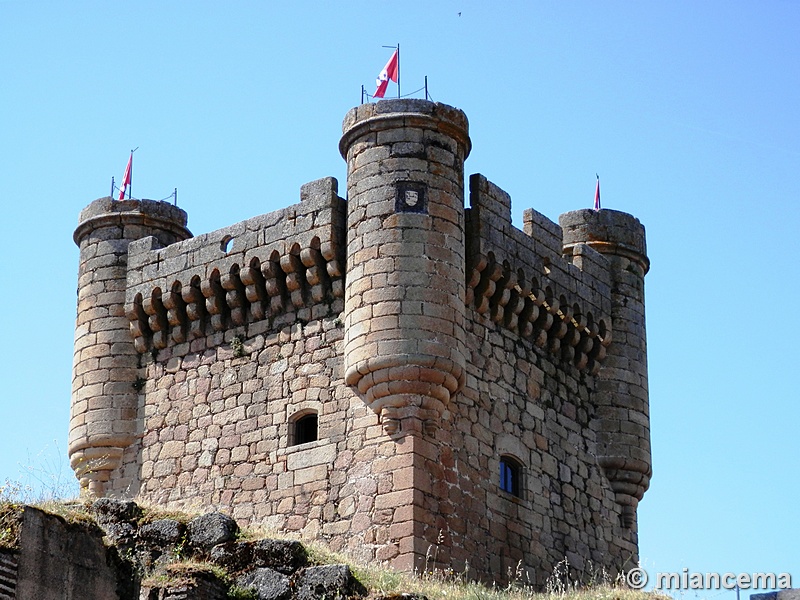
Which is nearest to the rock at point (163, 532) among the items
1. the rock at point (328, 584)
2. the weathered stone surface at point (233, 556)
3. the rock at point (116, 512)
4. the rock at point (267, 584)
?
the rock at point (116, 512)

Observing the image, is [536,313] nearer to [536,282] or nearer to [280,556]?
[536,282]

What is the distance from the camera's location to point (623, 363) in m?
27.9

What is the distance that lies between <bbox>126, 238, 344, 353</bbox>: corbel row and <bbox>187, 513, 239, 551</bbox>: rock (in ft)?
17.9

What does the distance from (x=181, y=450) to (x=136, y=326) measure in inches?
86.6

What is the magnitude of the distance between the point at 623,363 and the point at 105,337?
7.44 meters

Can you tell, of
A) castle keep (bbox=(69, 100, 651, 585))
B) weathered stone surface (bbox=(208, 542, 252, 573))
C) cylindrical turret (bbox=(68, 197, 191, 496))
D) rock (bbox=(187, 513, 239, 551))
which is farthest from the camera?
cylindrical turret (bbox=(68, 197, 191, 496))

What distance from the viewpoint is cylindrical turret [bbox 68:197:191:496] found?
26.5 meters

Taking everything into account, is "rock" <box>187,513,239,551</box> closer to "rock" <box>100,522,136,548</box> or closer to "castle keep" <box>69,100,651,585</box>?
"rock" <box>100,522,136,548</box>

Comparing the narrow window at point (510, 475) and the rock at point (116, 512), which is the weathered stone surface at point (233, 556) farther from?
the narrow window at point (510, 475)

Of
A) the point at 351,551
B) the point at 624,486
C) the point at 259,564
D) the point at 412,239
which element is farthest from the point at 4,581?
the point at 624,486

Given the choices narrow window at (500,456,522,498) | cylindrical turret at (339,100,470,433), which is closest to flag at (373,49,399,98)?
cylindrical turret at (339,100,470,433)

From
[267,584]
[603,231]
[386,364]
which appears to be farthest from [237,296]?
[267,584]

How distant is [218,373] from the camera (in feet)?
85.1

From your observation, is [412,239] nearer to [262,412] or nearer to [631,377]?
[262,412]
